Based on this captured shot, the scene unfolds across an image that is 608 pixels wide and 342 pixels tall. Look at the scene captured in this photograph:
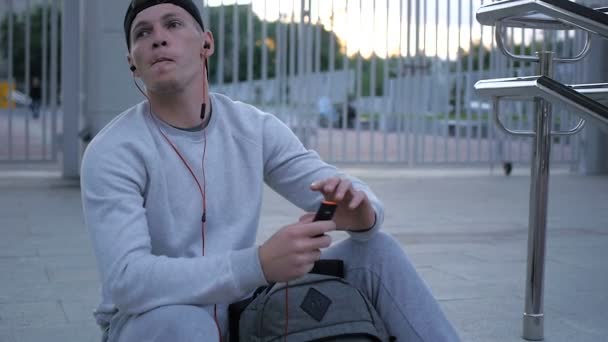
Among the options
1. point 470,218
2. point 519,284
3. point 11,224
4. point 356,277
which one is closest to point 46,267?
point 11,224

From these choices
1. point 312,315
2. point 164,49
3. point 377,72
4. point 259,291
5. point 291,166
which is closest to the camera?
point 312,315

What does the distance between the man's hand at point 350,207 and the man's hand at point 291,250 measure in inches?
7.1

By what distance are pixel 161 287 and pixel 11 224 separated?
446cm

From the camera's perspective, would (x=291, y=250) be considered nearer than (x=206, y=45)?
Yes

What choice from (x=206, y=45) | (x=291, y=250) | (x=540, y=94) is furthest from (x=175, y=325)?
(x=540, y=94)

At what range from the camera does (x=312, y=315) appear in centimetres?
205

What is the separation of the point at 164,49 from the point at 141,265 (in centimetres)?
57

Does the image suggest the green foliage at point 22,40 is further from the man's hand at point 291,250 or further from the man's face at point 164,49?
the man's hand at point 291,250

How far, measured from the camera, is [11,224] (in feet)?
19.8

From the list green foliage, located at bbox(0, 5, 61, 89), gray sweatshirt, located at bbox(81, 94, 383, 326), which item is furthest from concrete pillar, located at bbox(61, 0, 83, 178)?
gray sweatshirt, located at bbox(81, 94, 383, 326)

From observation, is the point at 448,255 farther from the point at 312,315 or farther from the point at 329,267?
the point at 312,315

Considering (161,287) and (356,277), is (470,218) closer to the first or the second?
(356,277)

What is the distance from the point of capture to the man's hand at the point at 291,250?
1868 millimetres

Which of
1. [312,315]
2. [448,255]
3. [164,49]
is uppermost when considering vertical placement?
[164,49]
